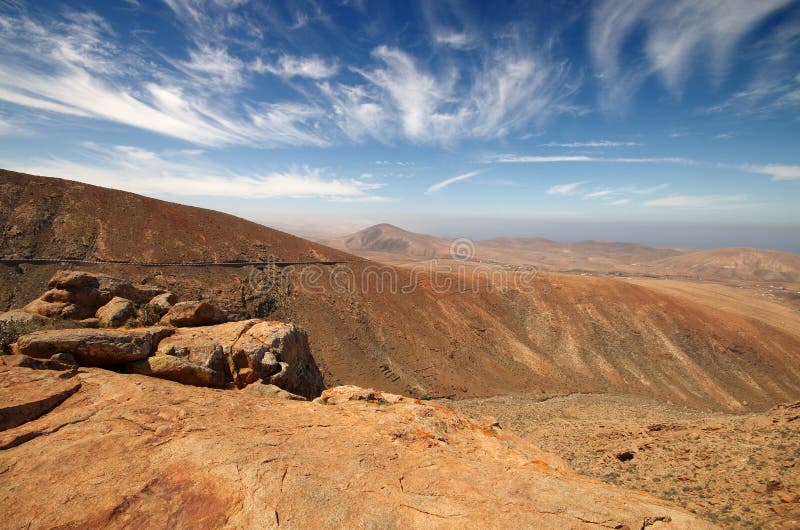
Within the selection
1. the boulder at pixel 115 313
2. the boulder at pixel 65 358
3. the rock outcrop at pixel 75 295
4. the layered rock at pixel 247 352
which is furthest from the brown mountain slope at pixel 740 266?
the boulder at pixel 65 358

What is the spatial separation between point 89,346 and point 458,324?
1470 inches

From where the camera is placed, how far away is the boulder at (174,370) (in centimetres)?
983

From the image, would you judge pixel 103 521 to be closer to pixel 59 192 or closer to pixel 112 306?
pixel 112 306

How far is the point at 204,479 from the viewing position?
19.3 ft

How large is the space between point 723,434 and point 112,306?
25.8 meters

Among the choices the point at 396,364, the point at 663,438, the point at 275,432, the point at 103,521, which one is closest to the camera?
the point at 103,521

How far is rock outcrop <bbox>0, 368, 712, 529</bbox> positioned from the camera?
5.29 metres

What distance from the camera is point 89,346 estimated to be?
9453 millimetres

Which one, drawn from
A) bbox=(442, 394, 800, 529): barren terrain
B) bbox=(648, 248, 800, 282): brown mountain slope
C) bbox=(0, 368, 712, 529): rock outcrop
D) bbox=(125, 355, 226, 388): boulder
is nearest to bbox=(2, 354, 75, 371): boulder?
bbox=(0, 368, 712, 529): rock outcrop

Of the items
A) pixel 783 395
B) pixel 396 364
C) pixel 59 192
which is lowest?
pixel 783 395

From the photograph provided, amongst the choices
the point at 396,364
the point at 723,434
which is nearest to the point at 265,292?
the point at 396,364

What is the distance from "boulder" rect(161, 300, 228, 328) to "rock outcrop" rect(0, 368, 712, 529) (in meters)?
3.89

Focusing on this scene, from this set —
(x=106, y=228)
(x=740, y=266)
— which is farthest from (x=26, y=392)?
(x=740, y=266)

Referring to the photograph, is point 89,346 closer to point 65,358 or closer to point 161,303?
point 65,358
